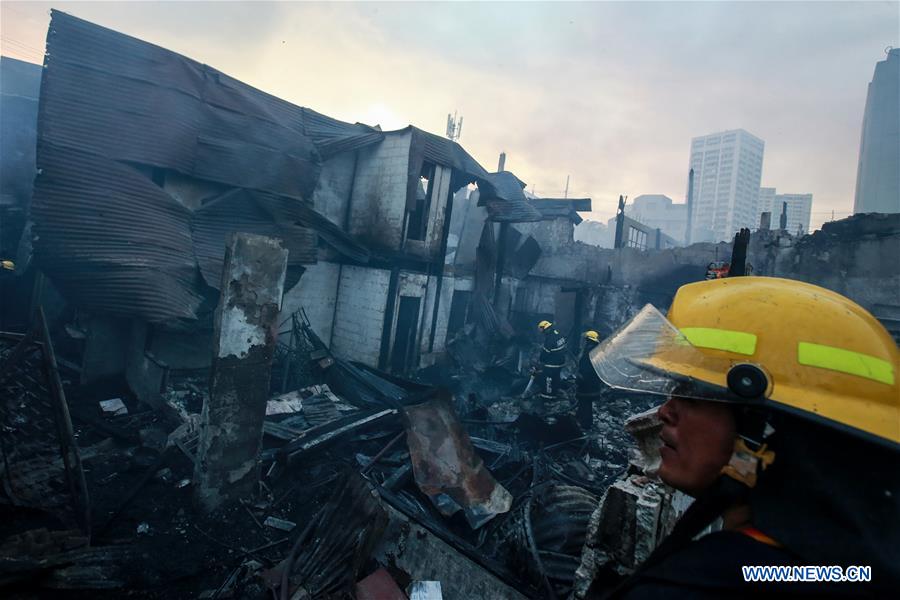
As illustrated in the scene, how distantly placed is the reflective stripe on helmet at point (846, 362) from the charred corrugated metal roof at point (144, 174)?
8243mm

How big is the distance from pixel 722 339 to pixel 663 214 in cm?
8017

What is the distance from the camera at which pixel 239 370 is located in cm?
496

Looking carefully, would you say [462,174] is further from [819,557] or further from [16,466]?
[819,557]

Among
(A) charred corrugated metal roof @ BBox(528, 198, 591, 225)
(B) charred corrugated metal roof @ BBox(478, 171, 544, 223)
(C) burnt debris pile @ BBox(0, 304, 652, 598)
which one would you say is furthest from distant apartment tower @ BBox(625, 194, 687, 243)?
(C) burnt debris pile @ BBox(0, 304, 652, 598)

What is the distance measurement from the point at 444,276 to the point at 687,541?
12.6m

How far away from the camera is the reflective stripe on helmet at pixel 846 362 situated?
1.11 meters

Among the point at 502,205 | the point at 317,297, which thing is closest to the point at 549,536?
the point at 317,297

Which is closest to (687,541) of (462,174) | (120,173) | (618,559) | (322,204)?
(618,559)

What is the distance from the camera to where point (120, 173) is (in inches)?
299

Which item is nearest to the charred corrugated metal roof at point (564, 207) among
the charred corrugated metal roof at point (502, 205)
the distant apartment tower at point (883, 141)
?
the charred corrugated metal roof at point (502, 205)

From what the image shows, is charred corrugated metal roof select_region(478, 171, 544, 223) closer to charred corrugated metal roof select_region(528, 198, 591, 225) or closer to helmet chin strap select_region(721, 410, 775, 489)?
charred corrugated metal roof select_region(528, 198, 591, 225)

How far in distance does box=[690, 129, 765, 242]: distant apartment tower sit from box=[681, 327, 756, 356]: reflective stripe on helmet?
79026 millimetres

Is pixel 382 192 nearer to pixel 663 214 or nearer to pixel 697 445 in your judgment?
pixel 697 445

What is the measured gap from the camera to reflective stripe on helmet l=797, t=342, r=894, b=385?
111cm
